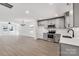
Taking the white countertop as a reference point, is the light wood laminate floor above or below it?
below

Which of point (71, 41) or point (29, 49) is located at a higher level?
point (71, 41)

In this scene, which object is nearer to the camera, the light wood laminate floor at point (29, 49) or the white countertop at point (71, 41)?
the white countertop at point (71, 41)

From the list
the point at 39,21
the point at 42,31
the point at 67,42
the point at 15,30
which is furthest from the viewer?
the point at 15,30

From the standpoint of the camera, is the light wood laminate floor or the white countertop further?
the light wood laminate floor

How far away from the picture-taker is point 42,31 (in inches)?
399

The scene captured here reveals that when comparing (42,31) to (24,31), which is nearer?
(42,31)

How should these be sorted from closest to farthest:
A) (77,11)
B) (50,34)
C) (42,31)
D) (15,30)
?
(77,11) → (50,34) → (42,31) → (15,30)

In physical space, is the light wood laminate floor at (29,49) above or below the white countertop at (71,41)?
below

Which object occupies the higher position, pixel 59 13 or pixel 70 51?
pixel 59 13

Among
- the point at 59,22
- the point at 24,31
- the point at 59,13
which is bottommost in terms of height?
A: the point at 24,31

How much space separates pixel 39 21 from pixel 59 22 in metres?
2.71

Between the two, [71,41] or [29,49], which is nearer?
[71,41]

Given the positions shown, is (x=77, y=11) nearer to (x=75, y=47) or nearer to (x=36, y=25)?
(x=75, y=47)

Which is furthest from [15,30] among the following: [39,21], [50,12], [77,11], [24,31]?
[77,11]
